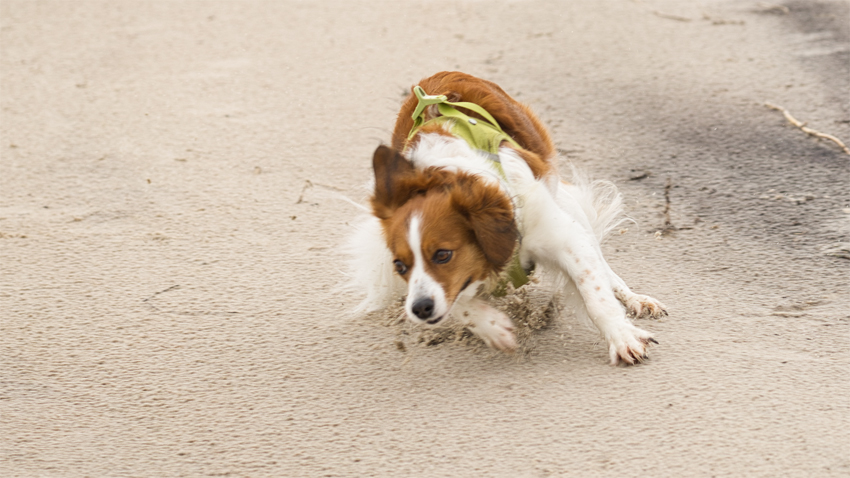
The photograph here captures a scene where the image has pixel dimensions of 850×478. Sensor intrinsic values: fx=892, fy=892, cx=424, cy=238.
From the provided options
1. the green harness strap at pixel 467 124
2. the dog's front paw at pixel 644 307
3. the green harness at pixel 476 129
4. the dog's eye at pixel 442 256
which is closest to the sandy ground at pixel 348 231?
the dog's front paw at pixel 644 307

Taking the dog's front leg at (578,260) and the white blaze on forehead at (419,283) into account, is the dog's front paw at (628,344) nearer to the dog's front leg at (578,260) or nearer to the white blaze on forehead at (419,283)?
the dog's front leg at (578,260)

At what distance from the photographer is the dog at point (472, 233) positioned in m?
3.01

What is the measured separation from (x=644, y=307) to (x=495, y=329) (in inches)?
→ 26.1

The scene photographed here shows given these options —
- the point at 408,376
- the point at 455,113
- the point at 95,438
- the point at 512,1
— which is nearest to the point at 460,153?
Answer: the point at 455,113

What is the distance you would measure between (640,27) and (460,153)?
4091 millimetres

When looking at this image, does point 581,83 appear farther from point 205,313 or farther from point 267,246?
point 205,313

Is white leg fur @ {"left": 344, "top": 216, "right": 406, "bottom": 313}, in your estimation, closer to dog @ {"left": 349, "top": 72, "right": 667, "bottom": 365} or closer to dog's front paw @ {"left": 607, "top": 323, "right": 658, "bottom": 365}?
dog @ {"left": 349, "top": 72, "right": 667, "bottom": 365}

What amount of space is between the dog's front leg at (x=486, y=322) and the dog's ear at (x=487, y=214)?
0.90 feet

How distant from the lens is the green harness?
10.7ft

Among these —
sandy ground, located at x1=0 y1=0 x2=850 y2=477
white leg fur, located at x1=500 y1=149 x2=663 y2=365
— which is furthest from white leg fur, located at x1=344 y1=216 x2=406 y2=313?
white leg fur, located at x1=500 y1=149 x2=663 y2=365

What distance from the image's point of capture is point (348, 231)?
14.5 ft

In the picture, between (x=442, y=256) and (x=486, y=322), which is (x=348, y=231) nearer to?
(x=486, y=322)

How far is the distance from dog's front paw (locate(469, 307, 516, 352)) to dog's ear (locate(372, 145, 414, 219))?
52 centimetres

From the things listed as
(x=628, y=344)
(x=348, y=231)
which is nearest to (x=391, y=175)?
(x=628, y=344)
